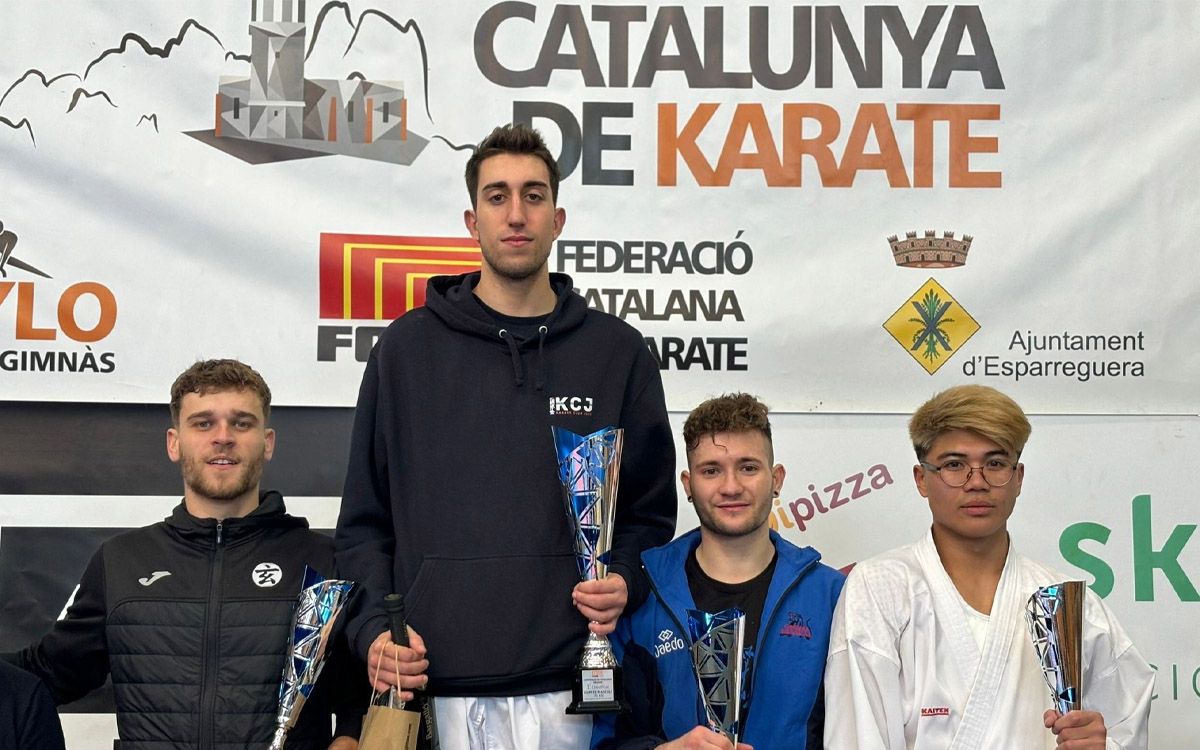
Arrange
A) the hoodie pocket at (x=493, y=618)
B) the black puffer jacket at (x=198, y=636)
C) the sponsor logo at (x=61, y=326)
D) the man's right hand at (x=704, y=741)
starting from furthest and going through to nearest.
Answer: the sponsor logo at (x=61, y=326) → the black puffer jacket at (x=198, y=636) → the hoodie pocket at (x=493, y=618) → the man's right hand at (x=704, y=741)

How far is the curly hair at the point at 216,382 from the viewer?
2980 millimetres

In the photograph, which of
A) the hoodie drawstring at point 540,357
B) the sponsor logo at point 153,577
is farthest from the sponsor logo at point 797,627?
the sponsor logo at point 153,577

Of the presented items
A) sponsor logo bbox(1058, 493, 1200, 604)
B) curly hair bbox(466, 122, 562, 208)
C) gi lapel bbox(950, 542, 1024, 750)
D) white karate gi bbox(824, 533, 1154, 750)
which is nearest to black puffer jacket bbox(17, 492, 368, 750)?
curly hair bbox(466, 122, 562, 208)

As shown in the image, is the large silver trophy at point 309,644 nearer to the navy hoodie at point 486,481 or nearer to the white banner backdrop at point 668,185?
the navy hoodie at point 486,481

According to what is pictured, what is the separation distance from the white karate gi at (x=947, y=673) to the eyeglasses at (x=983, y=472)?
20 centimetres

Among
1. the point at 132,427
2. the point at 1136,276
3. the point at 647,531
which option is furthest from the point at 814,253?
the point at 132,427

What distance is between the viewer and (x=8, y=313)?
142 inches

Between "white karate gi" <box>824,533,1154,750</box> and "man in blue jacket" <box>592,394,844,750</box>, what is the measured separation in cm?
8

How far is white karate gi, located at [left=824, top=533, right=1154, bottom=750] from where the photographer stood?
2.64 m

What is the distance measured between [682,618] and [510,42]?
1865mm

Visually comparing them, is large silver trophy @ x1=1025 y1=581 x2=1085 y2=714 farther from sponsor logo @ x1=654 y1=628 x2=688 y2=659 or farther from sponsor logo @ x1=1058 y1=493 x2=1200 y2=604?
sponsor logo @ x1=1058 y1=493 x2=1200 y2=604

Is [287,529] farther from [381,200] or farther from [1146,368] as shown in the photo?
[1146,368]

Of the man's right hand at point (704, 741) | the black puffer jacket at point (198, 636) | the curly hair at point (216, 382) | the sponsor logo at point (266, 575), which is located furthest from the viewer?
the curly hair at point (216, 382)

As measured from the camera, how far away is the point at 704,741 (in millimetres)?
2479
